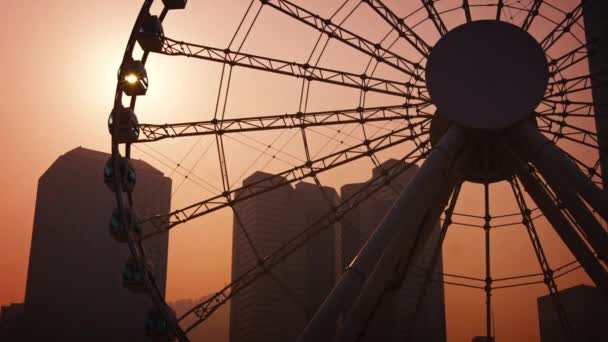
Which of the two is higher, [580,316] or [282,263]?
[282,263]

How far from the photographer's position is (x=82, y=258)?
142125 millimetres

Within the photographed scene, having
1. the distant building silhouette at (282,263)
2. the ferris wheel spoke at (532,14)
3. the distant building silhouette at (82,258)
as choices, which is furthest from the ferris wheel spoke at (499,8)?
the distant building silhouette at (82,258)

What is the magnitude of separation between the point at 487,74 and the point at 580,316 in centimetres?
12273

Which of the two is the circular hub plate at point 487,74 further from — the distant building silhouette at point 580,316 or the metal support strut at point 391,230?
the distant building silhouette at point 580,316

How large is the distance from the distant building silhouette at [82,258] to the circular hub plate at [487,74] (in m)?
110

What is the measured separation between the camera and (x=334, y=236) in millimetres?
131125

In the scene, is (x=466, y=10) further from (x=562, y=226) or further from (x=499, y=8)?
(x=562, y=226)

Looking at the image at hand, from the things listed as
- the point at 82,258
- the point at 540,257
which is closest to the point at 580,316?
the point at 82,258

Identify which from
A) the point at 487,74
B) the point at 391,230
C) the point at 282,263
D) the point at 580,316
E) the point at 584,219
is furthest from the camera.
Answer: the point at 580,316

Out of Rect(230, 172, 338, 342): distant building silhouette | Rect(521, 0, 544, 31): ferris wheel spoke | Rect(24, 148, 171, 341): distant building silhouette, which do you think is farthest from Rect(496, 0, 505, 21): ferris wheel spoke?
Rect(24, 148, 171, 341): distant building silhouette

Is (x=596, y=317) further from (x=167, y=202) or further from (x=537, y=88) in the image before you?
(x=537, y=88)

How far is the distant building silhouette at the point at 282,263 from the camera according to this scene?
132 m

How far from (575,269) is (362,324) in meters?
11.6

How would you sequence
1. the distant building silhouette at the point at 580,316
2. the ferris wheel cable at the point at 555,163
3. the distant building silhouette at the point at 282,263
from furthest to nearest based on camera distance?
the distant building silhouette at the point at 282,263
the distant building silhouette at the point at 580,316
the ferris wheel cable at the point at 555,163
